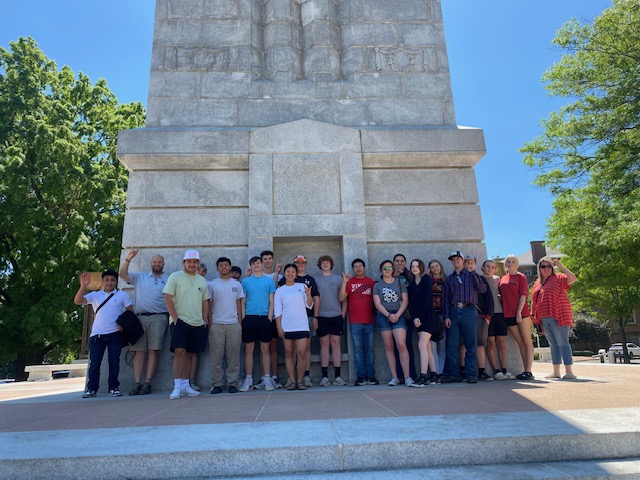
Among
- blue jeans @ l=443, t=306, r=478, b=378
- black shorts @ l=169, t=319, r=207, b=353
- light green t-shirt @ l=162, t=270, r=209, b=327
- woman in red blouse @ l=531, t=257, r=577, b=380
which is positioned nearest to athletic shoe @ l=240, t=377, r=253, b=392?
black shorts @ l=169, t=319, r=207, b=353

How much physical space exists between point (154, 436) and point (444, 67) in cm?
857

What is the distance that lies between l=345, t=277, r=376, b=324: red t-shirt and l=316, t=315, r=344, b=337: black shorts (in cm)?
23

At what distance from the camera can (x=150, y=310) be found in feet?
23.0

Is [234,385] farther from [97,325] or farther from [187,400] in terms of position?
[97,325]

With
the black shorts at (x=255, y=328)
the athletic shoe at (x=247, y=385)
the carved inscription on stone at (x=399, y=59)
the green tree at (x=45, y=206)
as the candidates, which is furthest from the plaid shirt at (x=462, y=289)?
the green tree at (x=45, y=206)

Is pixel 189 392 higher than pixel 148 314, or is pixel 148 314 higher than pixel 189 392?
pixel 148 314

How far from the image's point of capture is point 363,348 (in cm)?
724

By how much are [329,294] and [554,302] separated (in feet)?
12.2

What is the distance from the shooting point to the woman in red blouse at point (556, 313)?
7.35 meters

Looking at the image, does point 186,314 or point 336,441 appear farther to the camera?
point 186,314

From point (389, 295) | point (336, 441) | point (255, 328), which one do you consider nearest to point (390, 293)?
point (389, 295)

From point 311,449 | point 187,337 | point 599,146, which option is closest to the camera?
point 311,449

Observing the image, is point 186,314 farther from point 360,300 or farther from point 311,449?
point 311,449

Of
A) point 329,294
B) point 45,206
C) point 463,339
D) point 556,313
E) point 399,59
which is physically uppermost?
point 45,206
